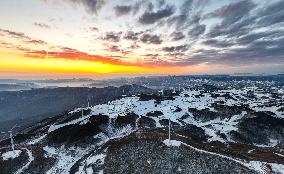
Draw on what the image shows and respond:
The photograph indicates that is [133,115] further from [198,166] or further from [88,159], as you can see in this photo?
[198,166]

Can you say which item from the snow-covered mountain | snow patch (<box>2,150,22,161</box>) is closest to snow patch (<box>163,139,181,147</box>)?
the snow-covered mountain

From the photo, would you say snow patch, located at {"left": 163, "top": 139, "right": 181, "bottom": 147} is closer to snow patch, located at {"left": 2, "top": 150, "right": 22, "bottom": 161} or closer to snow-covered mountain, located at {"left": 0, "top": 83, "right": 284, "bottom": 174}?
snow-covered mountain, located at {"left": 0, "top": 83, "right": 284, "bottom": 174}

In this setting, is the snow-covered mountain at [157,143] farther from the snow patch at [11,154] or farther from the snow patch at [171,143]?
the snow patch at [11,154]

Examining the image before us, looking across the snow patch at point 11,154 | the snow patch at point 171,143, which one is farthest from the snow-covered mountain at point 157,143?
the snow patch at point 11,154

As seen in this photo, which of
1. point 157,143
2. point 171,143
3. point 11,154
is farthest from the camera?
point 11,154

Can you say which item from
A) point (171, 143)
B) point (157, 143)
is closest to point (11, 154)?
point (157, 143)

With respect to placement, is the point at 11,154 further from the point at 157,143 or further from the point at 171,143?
the point at 171,143

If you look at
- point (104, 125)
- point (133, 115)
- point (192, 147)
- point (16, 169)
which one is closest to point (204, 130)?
point (133, 115)

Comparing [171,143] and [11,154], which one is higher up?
[171,143]
